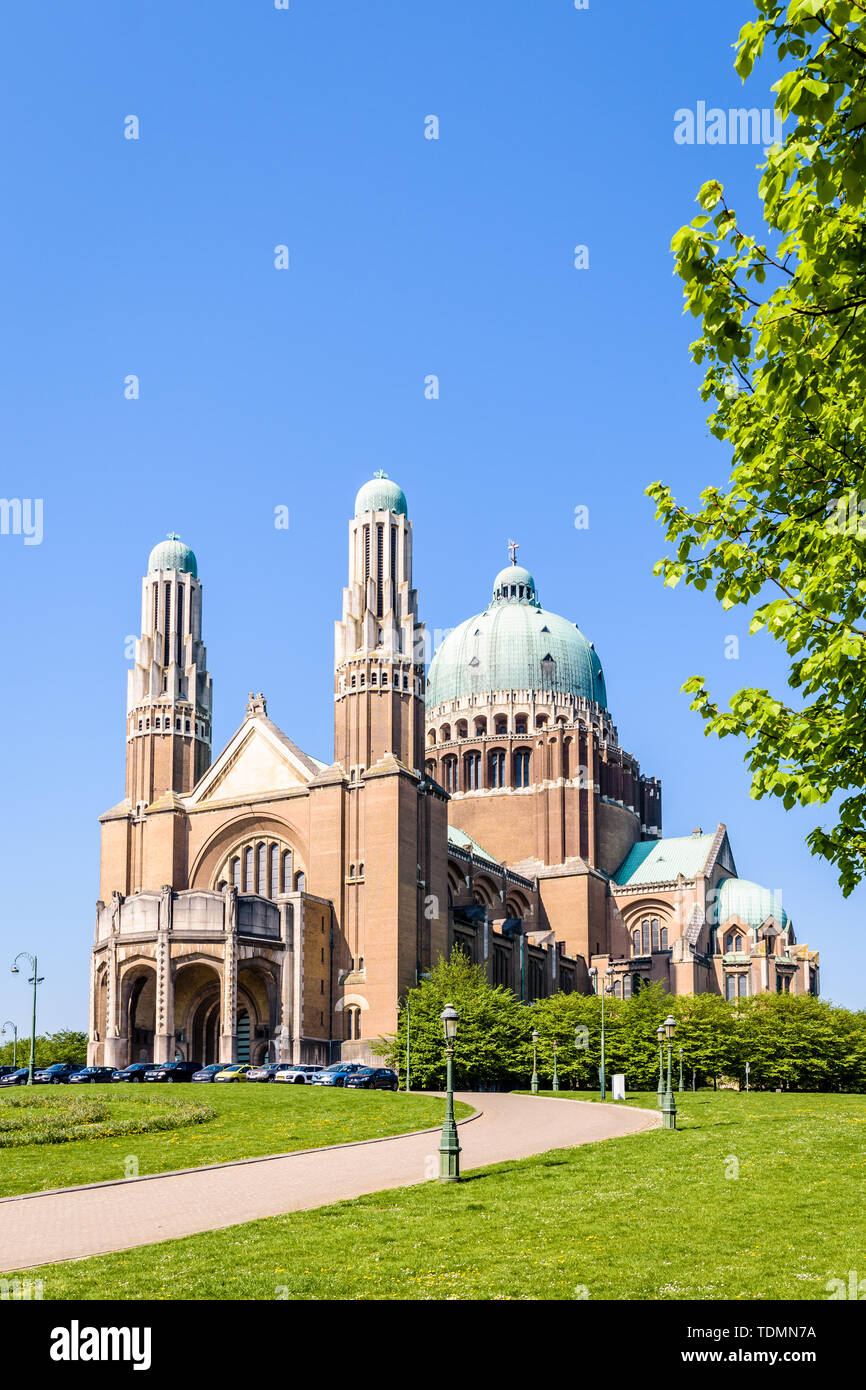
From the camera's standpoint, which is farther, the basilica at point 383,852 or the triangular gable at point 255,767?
the triangular gable at point 255,767

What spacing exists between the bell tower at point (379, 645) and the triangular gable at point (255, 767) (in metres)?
2.58

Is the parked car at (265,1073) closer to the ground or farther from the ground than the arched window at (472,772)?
closer to the ground

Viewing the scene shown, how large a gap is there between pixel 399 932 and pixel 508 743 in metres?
31.2

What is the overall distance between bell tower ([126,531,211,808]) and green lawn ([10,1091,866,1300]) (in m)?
55.5

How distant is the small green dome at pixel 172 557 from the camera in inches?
3147

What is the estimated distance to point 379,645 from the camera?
71.9 m

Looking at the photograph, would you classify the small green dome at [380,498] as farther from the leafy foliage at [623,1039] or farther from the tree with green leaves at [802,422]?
the tree with green leaves at [802,422]

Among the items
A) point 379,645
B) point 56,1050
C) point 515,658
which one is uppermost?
point 515,658

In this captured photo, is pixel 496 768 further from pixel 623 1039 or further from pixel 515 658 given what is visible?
pixel 623 1039

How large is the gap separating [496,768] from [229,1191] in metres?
73.4

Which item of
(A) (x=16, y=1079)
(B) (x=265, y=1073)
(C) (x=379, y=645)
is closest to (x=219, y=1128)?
(B) (x=265, y=1073)

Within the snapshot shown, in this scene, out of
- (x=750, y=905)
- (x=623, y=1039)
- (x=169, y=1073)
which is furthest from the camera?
(x=750, y=905)

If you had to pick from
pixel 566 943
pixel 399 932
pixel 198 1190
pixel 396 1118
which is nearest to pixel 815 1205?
pixel 198 1190

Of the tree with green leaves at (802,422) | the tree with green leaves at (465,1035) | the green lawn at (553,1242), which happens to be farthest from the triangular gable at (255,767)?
the tree with green leaves at (802,422)
